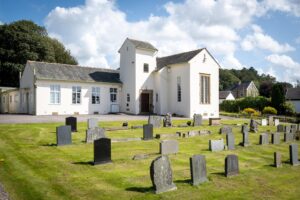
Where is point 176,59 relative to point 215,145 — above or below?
above

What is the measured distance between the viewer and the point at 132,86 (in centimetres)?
3481

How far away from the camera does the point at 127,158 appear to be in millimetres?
11602

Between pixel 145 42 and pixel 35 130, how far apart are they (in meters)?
22.5

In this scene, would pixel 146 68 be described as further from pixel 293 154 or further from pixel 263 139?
pixel 293 154

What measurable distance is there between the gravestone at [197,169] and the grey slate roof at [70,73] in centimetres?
2485

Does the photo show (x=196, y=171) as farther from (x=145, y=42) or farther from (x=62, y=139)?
(x=145, y=42)

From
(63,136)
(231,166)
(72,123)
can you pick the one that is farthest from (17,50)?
(231,166)

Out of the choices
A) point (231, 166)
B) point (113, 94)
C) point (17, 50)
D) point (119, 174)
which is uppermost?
point (17, 50)

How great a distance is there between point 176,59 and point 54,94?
51.6ft

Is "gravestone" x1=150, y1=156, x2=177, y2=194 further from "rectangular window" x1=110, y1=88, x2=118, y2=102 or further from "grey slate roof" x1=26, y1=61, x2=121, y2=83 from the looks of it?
"rectangular window" x1=110, y1=88, x2=118, y2=102

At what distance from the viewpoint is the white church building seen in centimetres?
3136

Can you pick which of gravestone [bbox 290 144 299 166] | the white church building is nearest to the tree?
the white church building

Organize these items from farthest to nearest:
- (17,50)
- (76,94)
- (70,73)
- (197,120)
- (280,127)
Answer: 1. (17,50)
2. (70,73)
3. (76,94)
4. (197,120)
5. (280,127)

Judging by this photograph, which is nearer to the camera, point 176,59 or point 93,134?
point 93,134
